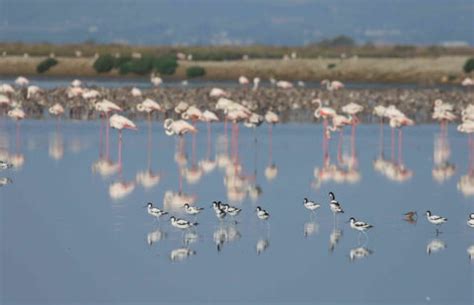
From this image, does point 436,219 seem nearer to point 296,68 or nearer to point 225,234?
point 225,234

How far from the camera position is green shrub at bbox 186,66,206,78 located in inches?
1756

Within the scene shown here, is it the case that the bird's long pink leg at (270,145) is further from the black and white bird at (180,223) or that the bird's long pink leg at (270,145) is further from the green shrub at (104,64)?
the green shrub at (104,64)

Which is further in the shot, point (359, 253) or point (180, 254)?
point (359, 253)

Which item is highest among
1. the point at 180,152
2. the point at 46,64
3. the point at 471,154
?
the point at 46,64

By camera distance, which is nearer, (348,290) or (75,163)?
(348,290)

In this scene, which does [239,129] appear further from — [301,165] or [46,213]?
[46,213]

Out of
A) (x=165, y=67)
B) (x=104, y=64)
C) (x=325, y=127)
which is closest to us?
(x=325, y=127)

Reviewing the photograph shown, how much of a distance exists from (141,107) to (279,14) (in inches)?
6263

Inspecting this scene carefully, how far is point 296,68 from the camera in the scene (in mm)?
46500

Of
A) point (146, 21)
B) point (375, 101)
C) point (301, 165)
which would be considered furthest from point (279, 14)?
point (301, 165)

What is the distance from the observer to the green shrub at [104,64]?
45562 mm

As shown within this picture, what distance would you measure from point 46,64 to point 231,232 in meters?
33.3

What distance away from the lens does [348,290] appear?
36.4 feet

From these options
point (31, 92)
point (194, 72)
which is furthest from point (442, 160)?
point (194, 72)
